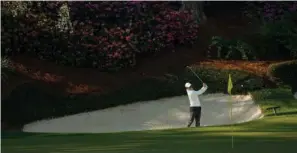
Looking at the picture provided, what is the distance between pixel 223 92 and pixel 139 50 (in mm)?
3530

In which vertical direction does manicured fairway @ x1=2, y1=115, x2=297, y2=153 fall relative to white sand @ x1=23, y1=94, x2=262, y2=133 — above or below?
above

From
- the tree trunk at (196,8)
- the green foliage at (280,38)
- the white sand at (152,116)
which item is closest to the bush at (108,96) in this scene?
the white sand at (152,116)

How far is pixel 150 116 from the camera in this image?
57.9ft

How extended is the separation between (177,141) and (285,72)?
949cm

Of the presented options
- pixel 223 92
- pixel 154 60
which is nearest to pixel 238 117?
pixel 223 92

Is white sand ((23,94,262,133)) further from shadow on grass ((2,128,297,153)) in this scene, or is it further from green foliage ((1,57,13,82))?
shadow on grass ((2,128,297,153))

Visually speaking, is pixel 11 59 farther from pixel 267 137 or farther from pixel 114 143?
pixel 267 137

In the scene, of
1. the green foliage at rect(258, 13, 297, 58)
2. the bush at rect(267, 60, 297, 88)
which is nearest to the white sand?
the bush at rect(267, 60, 297, 88)

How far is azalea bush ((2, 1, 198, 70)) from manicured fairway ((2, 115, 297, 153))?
604 centimetres

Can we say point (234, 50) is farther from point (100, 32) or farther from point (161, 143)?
point (161, 143)

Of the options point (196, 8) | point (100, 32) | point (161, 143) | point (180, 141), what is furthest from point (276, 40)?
point (161, 143)

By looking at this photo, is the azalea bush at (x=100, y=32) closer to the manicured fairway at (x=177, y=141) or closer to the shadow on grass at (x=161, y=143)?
the manicured fairway at (x=177, y=141)

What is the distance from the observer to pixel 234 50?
2103 cm

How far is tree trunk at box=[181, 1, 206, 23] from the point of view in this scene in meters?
22.8
